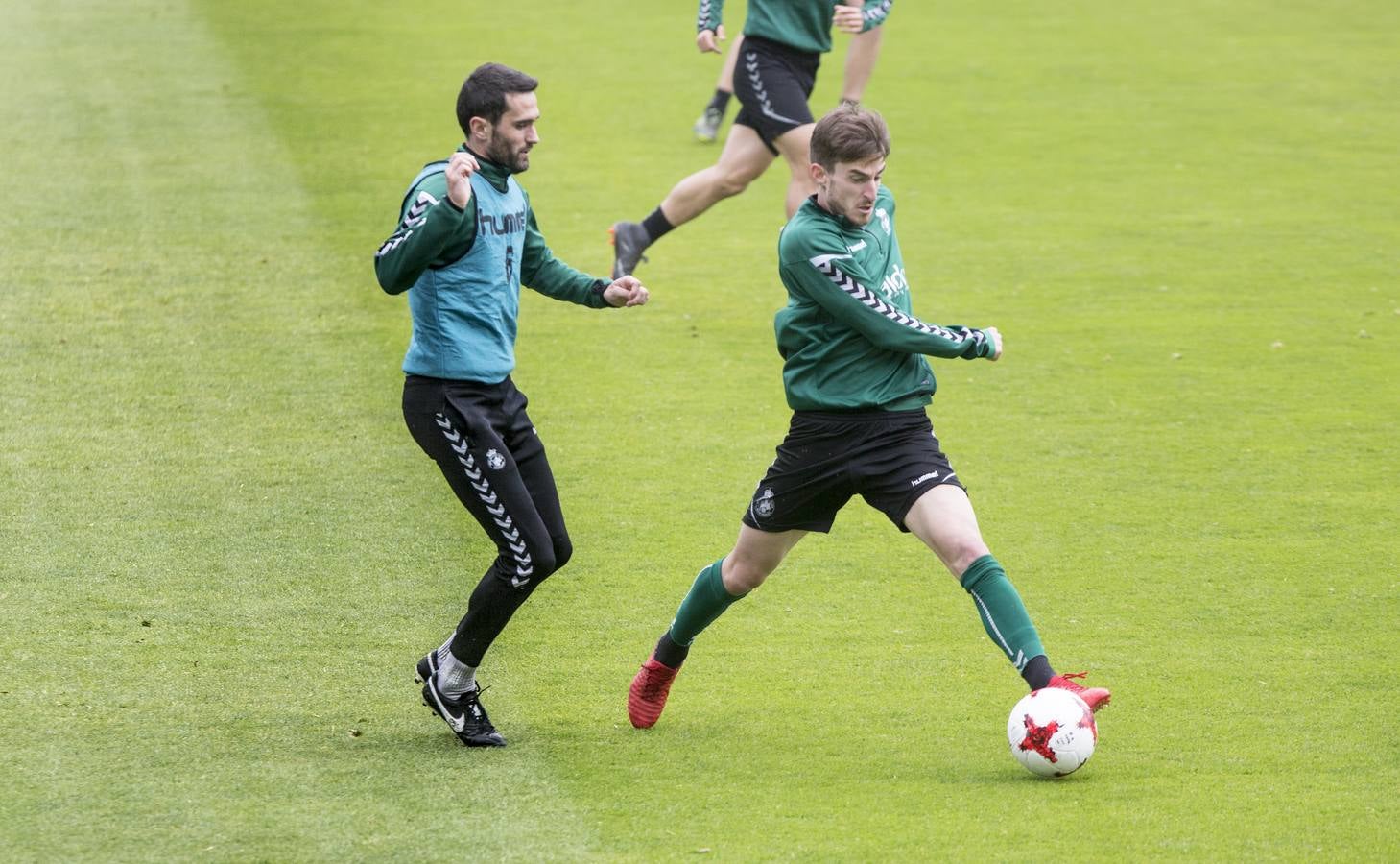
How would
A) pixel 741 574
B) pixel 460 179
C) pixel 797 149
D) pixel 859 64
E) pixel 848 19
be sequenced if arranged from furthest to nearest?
1. pixel 859 64
2. pixel 848 19
3. pixel 797 149
4. pixel 741 574
5. pixel 460 179

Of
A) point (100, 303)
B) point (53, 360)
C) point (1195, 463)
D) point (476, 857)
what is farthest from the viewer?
point (100, 303)

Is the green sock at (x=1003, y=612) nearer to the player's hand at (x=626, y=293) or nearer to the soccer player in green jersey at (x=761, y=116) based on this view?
the player's hand at (x=626, y=293)

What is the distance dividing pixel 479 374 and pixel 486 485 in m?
0.34

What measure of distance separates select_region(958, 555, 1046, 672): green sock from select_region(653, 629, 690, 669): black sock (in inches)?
40.1

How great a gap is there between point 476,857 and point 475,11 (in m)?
14.9

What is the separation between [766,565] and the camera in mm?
6012

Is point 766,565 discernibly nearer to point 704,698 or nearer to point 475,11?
point 704,698

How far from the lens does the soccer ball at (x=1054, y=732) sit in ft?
17.6

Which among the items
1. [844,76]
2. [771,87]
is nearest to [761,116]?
[771,87]

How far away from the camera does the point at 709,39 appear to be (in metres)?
11.3

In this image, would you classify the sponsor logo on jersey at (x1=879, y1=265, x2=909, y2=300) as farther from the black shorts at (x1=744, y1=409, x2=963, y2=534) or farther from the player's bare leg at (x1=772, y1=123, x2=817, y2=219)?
the player's bare leg at (x1=772, y1=123, x2=817, y2=219)

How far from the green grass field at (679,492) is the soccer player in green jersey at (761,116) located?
0.56 meters

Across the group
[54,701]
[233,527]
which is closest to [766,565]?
[54,701]

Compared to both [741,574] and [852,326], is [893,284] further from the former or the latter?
[741,574]
